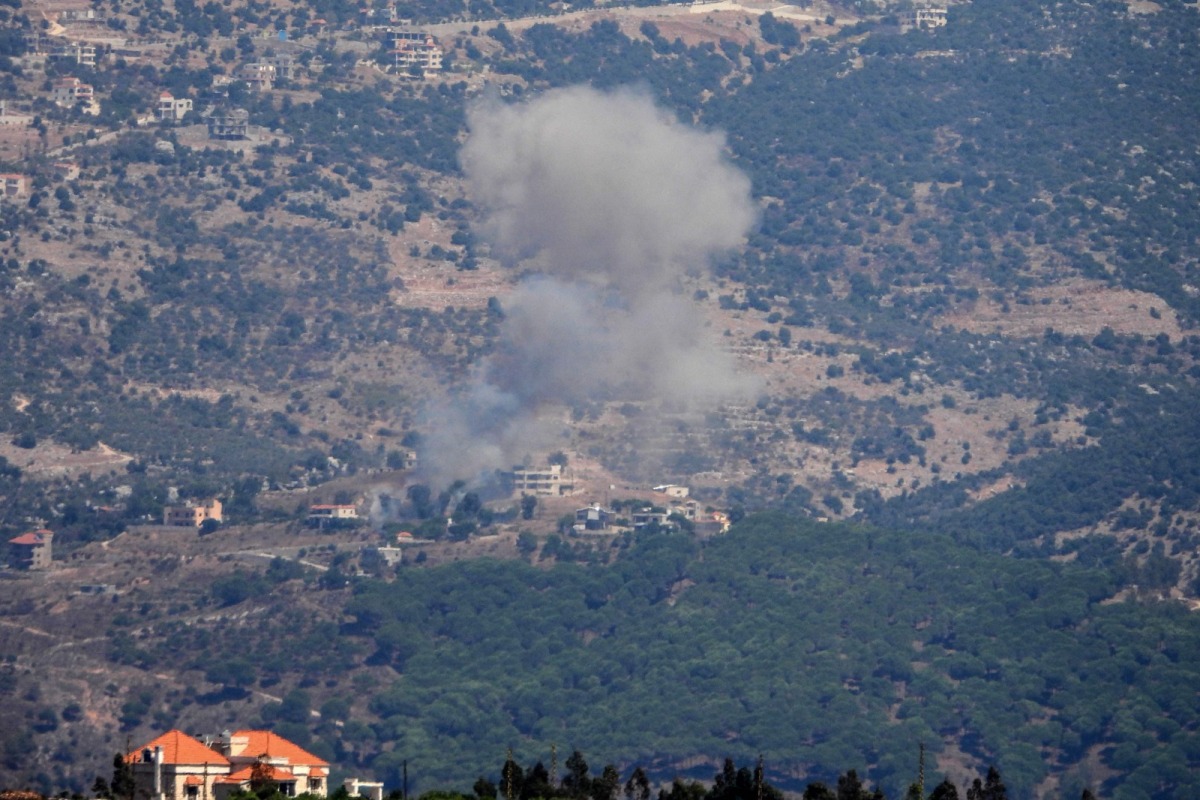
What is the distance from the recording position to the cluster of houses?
460ft

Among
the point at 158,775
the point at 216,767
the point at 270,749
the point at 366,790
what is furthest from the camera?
the point at 366,790

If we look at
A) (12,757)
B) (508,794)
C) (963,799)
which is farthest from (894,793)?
(508,794)

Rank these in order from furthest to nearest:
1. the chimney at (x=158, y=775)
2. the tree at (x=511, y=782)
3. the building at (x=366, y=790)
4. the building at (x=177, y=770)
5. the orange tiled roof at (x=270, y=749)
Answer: the building at (x=366, y=790) < the orange tiled roof at (x=270, y=749) < the tree at (x=511, y=782) < the building at (x=177, y=770) < the chimney at (x=158, y=775)

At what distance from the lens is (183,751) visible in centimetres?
14175

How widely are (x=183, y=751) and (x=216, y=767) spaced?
4.38 ft

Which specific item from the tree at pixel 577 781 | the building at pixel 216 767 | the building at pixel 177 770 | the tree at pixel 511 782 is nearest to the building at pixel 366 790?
the building at pixel 216 767

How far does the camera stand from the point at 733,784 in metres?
149

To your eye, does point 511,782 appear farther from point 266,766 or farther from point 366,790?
point 366,790

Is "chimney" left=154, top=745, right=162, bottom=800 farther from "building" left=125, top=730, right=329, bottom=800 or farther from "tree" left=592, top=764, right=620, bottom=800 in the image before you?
"tree" left=592, top=764, right=620, bottom=800

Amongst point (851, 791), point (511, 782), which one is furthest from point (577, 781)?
point (851, 791)

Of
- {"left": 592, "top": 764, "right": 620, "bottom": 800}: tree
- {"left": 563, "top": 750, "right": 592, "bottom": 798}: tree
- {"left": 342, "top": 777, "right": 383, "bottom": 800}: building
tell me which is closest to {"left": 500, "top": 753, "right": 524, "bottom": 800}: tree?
{"left": 563, "top": 750, "right": 592, "bottom": 798}: tree

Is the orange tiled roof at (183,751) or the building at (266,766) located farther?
the building at (266,766)

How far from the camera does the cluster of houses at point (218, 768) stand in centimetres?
14025

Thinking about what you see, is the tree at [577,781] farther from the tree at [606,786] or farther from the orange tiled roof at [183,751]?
the orange tiled roof at [183,751]
